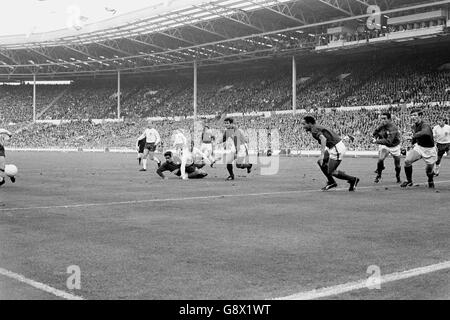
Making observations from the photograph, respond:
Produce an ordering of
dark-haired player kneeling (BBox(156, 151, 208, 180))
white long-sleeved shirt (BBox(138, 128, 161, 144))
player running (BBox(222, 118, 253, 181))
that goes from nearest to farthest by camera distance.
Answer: player running (BBox(222, 118, 253, 181)), dark-haired player kneeling (BBox(156, 151, 208, 180)), white long-sleeved shirt (BBox(138, 128, 161, 144))

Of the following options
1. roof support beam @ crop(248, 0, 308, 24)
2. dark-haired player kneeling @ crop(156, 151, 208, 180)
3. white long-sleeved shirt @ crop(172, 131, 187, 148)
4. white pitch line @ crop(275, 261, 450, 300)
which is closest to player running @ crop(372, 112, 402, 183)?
dark-haired player kneeling @ crop(156, 151, 208, 180)

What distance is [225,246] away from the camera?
21.7ft

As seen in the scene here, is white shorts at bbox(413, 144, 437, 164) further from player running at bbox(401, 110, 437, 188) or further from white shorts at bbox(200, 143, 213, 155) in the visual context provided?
white shorts at bbox(200, 143, 213, 155)

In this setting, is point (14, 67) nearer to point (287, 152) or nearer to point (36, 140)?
point (36, 140)

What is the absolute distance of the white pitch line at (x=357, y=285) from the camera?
14.5 feet

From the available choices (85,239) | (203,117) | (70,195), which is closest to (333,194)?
(70,195)

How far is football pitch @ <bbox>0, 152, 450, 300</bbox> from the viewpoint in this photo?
186 inches

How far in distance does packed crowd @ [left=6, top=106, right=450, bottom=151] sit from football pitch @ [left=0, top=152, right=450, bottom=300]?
14.5m

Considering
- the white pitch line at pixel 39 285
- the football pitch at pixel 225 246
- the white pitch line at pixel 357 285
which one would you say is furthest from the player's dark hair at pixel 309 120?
the white pitch line at pixel 39 285

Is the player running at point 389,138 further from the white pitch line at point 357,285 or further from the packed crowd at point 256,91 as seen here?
the packed crowd at point 256,91

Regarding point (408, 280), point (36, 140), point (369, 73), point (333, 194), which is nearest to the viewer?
point (408, 280)

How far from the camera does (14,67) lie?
→ 241 feet

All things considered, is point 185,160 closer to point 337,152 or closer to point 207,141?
point 207,141

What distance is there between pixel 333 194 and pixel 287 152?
28821mm
